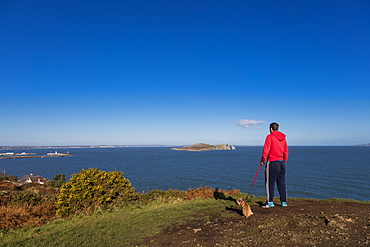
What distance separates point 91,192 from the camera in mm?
9672

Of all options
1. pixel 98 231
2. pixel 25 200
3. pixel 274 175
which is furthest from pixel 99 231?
pixel 25 200

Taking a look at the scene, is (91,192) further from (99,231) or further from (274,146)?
(274,146)

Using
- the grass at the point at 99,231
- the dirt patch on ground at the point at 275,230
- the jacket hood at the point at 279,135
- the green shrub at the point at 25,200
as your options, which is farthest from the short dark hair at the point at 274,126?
the green shrub at the point at 25,200

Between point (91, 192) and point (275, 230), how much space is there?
25.5 ft

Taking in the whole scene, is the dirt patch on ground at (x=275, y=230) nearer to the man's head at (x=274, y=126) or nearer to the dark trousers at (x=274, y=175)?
the dark trousers at (x=274, y=175)

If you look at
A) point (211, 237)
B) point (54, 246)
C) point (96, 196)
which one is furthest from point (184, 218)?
point (96, 196)

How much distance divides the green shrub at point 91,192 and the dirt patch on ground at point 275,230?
16.2 feet

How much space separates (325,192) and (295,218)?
117ft

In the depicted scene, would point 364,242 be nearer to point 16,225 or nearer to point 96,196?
point 96,196

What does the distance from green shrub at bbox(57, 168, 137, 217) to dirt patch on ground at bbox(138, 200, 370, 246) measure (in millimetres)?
4924

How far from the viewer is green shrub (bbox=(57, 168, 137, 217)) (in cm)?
920

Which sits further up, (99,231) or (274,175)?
(274,175)

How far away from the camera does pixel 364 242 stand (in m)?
4.04

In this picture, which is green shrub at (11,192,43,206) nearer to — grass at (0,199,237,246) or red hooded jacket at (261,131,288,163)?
grass at (0,199,237,246)
